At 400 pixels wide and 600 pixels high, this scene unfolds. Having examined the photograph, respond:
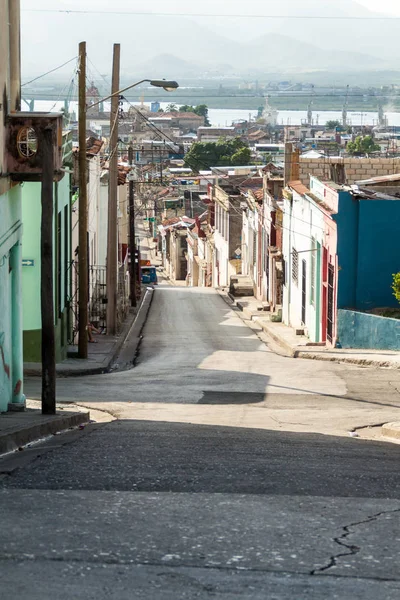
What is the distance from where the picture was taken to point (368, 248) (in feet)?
91.6

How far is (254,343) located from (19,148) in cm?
1820

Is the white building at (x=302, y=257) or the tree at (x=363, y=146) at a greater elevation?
the tree at (x=363, y=146)

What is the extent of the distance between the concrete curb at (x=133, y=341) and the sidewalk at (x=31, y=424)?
35.9ft

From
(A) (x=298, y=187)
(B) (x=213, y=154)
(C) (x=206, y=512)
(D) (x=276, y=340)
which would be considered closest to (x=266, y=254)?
(A) (x=298, y=187)

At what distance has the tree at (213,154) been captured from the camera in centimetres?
14294

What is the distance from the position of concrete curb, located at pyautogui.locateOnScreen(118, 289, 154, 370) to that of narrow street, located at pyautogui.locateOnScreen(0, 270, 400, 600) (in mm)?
10868

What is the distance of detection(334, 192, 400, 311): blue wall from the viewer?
27781 millimetres

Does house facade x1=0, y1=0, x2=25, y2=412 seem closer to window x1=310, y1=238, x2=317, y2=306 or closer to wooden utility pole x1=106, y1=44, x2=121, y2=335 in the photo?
wooden utility pole x1=106, y1=44, x2=121, y2=335

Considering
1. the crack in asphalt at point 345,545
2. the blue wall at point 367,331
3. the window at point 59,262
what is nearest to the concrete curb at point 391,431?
the crack in asphalt at point 345,545

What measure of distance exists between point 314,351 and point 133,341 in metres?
7.26

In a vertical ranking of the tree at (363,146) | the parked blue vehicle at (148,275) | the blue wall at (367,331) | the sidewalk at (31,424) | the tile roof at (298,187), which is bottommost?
the parked blue vehicle at (148,275)

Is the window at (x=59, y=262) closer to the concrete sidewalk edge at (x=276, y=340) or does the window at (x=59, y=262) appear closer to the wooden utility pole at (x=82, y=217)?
the wooden utility pole at (x=82, y=217)

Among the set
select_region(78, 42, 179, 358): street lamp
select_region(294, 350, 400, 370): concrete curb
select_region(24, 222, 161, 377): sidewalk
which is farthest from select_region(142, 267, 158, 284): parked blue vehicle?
select_region(294, 350, 400, 370): concrete curb

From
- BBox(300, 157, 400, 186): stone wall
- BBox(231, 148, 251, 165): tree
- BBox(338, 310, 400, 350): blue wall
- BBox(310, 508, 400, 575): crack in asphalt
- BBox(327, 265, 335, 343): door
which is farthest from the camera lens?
BBox(231, 148, 251, 165): tree
